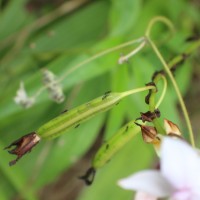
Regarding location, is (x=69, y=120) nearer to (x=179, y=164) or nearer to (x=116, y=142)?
(x=116, y=142)

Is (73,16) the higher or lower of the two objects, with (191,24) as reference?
higher

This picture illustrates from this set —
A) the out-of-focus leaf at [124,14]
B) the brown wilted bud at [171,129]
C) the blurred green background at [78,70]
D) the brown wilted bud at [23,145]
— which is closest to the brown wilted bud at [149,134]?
the brown wilted bud at [171,129]

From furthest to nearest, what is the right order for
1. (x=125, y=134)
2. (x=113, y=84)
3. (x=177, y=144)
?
(x=113, y=84) → (x=125, y=134) → (x=177, y=144)

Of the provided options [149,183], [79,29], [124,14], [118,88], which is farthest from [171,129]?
[79,29]

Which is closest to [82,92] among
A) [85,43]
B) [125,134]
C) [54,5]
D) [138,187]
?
[85,43]

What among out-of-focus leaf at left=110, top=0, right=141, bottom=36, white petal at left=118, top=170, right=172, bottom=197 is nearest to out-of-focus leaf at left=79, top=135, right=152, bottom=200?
out-of-focus leaf at left=110, top=0, right=141, bottom=36

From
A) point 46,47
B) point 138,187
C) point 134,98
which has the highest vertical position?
point 46,47

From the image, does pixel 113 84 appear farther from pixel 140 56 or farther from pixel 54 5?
pixel 54 5

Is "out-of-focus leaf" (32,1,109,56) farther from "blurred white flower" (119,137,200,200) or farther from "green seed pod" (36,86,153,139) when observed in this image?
"blurred white flower" (119,137,200,200)
